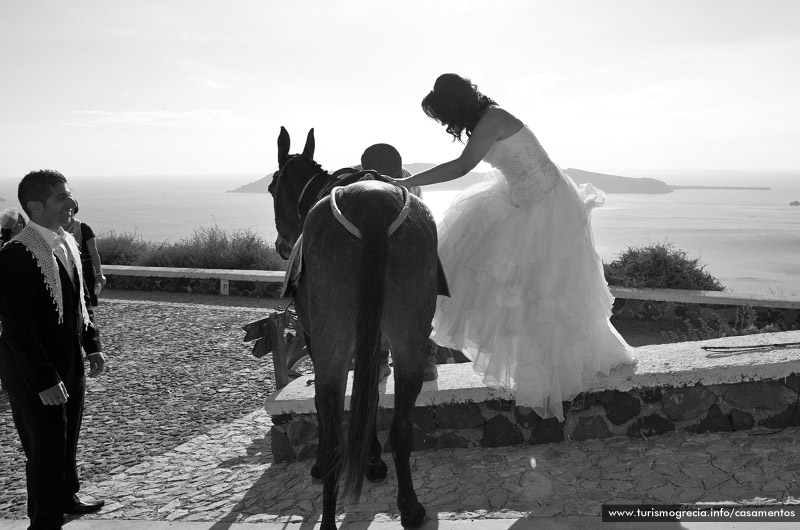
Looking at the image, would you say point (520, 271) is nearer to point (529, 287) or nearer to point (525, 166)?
point (529, 287)

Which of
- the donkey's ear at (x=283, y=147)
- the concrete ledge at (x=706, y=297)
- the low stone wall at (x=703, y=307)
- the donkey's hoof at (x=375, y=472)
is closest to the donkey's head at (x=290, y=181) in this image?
the donkey's ear at (x=283, y=147)

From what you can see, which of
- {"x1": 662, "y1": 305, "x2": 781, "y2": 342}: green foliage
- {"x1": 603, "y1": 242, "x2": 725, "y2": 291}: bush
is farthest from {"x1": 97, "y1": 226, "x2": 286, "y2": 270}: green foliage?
{"x1": 662, "y1": 305, "x2": 781, "y2": 342}: green foliage

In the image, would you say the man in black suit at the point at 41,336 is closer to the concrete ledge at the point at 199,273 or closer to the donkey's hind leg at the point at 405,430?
the donkey's hind leg at the point at 405,430

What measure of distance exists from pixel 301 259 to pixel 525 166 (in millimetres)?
1711

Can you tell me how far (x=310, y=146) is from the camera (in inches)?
189

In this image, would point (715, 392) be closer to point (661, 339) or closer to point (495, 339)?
point (495, 339)

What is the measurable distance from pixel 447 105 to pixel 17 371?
2985mm

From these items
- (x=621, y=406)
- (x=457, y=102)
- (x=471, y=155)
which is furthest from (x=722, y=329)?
(x=457, y=102)

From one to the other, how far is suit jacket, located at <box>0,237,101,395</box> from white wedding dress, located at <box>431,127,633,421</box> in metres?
2.26

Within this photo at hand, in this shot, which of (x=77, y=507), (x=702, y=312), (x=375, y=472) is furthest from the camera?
(x=702, y=312)

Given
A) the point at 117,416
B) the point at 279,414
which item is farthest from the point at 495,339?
the point at 117,416

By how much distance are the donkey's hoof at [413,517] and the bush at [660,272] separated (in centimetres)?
731

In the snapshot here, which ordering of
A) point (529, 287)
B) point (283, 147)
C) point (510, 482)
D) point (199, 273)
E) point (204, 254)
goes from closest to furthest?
point (510, 482), point (529, 287), point (283, 147), point (199, 273), point (204, 254)

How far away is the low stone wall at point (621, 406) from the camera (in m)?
4.26
